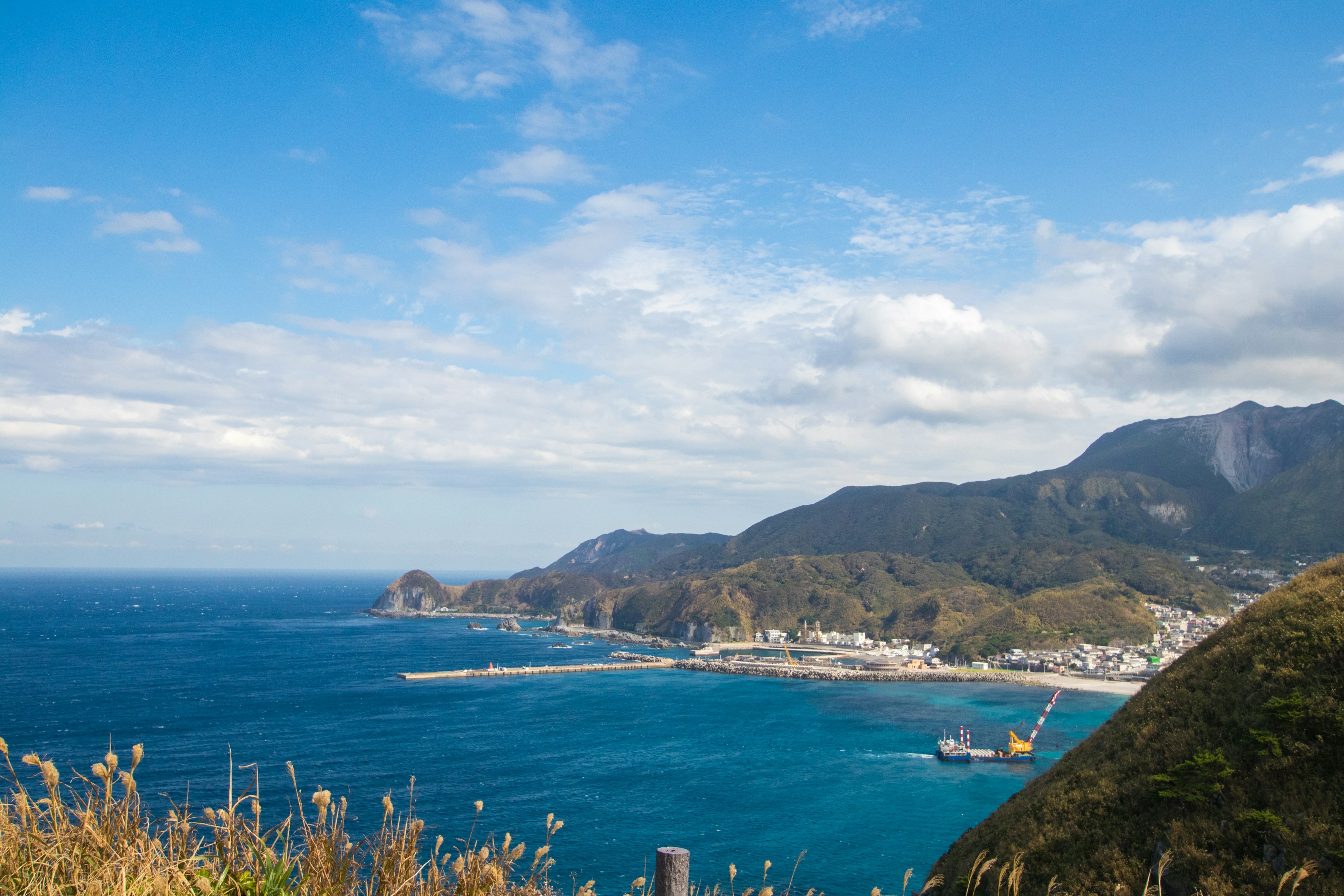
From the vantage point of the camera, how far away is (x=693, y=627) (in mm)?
161625

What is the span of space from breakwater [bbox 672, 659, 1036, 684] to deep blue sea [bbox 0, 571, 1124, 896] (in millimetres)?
5716

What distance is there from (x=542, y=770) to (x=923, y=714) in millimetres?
43972

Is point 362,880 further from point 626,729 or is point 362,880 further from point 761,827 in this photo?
point 626,729

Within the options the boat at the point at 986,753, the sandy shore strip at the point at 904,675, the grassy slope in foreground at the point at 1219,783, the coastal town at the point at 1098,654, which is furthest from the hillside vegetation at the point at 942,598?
the grassy slope in foreground at the point at 1219,783

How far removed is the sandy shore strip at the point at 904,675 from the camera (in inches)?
4072

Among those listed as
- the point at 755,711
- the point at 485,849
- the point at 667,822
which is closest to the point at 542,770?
the point at 667,822

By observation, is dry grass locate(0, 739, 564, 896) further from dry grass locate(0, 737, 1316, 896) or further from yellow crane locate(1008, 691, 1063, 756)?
yellow crane locate(1008, 691, 1063, 756)

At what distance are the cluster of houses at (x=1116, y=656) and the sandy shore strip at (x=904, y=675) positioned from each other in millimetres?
3389

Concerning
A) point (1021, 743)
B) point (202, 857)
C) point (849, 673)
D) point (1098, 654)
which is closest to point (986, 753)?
point (1021, 743)

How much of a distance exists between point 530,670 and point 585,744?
44.1 metres

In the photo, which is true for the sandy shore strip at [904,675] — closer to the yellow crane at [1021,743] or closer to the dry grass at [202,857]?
the yellow crane at [1021,743]

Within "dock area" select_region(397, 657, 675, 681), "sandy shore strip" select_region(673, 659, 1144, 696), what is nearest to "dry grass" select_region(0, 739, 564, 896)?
"dock area" select_region(397, 657, 675, 681)

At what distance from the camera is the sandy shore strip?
10344cm

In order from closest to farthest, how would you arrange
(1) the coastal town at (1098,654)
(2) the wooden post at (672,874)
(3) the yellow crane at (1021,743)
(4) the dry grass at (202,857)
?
1. (4) the dry grass at (202,857)
2. (2) the wooden post at (672,874)
3. (3) the yellow crane at (1021,743)
4. (1) the coastal town at (1098,654)
